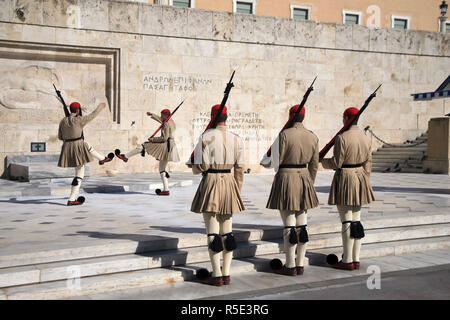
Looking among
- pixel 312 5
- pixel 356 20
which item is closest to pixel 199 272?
pixel 312 5

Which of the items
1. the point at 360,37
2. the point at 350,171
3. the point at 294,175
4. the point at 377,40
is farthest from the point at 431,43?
the point at 294,175

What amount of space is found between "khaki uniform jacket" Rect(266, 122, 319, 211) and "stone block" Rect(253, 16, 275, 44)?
10.9 m

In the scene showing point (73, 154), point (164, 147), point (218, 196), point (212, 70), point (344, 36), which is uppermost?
point (344, 36)

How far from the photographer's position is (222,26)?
15.3 m

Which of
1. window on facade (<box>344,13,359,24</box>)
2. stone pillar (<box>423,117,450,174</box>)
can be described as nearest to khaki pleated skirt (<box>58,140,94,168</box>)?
stone pillar (<box>423,117,450,174</box>)

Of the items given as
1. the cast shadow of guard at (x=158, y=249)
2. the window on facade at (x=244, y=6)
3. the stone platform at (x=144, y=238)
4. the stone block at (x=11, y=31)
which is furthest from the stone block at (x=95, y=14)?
the window on facade at (x=244, y=6)

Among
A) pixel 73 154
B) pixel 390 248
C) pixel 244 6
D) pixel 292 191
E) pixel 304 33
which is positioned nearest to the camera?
pixel 292 191

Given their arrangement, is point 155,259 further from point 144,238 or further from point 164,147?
point 164,147

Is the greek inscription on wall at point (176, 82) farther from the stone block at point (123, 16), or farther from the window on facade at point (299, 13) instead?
the window on facade at point (299, 13)

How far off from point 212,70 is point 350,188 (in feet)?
34.0

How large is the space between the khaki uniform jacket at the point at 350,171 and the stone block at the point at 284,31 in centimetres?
1095

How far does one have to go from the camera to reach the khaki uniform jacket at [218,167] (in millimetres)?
4934

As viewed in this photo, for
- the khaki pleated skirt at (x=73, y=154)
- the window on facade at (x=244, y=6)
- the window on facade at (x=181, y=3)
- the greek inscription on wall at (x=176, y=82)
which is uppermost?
the window on facade at (x=244, y=6)

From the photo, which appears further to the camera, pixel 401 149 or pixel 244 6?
pixel 244 6
